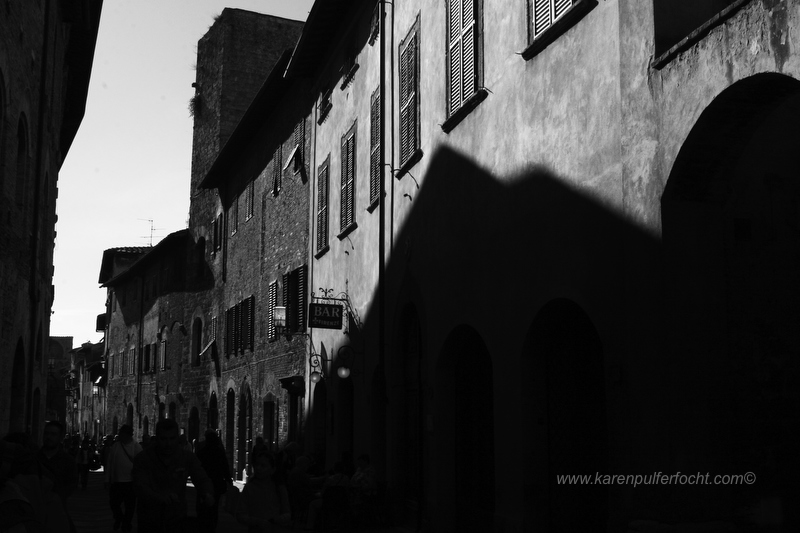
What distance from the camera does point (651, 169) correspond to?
7.02 m

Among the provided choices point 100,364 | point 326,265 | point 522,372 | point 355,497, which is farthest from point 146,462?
point 100,364

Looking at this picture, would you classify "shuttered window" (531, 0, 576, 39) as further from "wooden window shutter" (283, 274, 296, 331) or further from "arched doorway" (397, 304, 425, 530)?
"wooden window shutter" (283, 274, 296, 331)

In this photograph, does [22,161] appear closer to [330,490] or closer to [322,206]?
[322,206]

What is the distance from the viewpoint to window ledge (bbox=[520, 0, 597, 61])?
809 centimetres

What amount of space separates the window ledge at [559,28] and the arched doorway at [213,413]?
2130 cm

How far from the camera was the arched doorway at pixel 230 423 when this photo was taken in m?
26.1

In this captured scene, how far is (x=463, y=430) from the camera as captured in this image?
11469mm

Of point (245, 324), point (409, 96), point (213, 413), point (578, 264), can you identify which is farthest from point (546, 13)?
point (213, 413)

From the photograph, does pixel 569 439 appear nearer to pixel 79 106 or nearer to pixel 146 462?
pixel 146 462

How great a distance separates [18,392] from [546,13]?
10473 mm

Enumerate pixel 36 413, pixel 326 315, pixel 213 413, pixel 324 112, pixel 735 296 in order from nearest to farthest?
pixel 735 296
pixel 326 315
pixel 36 413
pixel 324 112
pixel 213 413

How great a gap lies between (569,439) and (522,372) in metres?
0.78

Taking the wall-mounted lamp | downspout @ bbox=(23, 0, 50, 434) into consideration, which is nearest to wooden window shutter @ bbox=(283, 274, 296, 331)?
the wall-mounted lamp

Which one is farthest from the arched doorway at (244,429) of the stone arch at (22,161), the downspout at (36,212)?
the stone arch at (22,161)
